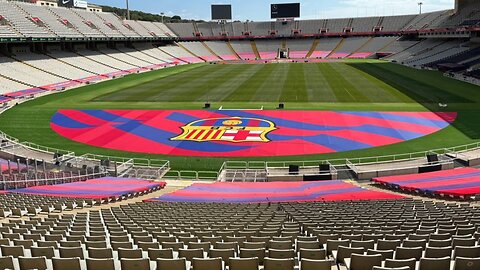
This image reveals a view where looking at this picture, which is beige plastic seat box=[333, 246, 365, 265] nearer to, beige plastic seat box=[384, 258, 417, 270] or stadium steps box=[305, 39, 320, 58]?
beige plastic seat box=[384, 258, 417, 270]

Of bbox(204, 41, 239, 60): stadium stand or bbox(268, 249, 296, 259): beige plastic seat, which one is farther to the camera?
bbox(204, 41, 239, 60): stadium stand

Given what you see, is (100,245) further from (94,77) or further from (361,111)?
(94,77)

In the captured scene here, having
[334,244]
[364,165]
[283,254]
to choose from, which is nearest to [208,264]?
[283,254]

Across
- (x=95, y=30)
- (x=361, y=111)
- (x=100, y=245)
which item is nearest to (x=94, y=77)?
(x=95, y=30)

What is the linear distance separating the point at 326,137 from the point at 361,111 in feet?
33.5

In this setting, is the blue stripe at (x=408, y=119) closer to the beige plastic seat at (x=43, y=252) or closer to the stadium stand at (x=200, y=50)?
the beige plastic seat at (x=43, y=252)

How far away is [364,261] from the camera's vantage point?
678cm

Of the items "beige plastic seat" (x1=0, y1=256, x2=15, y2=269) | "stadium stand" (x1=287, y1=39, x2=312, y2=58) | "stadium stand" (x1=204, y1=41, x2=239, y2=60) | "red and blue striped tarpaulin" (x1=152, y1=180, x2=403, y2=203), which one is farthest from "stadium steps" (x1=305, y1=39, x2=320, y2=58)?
"beige plastic seat" (x1=0, y1=256, x2=15, y2=269)

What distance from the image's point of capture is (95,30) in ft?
311

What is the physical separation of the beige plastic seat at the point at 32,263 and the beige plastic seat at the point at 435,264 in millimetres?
5793

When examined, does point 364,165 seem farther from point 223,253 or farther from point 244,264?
point 244,264

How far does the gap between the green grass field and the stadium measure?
0.27 m

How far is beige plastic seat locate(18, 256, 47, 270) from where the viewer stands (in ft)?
23.1

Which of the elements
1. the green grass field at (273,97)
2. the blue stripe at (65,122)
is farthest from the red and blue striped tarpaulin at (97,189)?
the blue stripe at (65,122)
